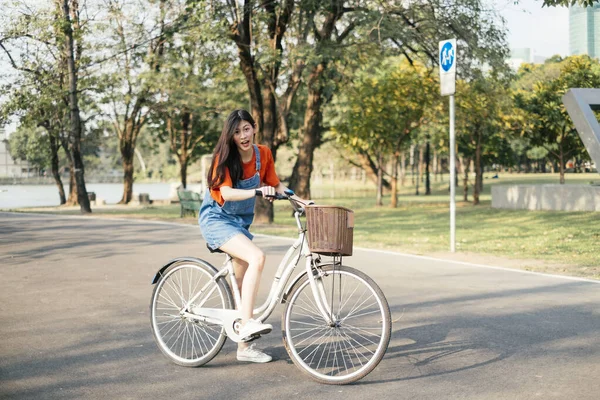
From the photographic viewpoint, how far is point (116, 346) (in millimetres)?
5891

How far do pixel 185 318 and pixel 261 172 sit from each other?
1145mm

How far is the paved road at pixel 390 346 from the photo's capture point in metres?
4.72

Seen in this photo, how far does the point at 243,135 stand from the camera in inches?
199

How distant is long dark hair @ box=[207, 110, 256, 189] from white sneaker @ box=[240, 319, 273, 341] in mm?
900

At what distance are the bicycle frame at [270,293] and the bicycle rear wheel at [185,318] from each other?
39 mm

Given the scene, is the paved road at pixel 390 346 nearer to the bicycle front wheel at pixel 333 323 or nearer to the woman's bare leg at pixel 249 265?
the bicycle front wheel at pixel 333 323

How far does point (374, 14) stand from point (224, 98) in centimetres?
1660

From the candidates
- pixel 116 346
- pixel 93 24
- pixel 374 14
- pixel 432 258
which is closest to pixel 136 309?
pixel 116 346

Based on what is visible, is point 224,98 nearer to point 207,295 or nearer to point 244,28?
point 244,28

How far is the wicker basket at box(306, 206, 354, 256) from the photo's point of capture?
4543mm

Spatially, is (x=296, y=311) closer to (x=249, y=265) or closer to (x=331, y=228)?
(x=249, y=265)

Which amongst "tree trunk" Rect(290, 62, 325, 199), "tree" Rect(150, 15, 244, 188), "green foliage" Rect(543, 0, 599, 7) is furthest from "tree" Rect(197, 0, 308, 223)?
"green foliage" Rect(543, 0, 599, 7)

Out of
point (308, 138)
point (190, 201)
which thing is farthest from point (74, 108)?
point (308, 138)

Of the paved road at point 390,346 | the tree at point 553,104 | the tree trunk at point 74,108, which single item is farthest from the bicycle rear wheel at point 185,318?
the tree at point 553,104
